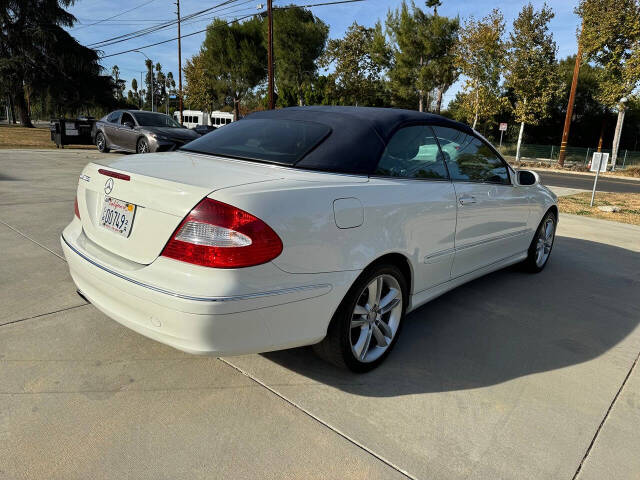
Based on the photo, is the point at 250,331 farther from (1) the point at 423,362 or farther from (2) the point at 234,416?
(1) the point at 423,362

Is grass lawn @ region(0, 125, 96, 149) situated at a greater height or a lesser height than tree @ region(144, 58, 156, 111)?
lesser

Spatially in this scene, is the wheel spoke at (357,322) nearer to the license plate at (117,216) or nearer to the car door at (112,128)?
the license plate at (117,216)

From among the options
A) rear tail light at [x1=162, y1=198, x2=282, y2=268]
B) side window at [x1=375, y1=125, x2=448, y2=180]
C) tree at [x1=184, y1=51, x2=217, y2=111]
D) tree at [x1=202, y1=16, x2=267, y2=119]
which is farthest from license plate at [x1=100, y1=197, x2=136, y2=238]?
tree at [x1=184, y1=51, x2=217, y2=111]

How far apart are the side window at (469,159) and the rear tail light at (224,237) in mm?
1758

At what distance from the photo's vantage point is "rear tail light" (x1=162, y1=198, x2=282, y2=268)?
6.32ft

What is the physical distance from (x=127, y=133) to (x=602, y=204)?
12452mm

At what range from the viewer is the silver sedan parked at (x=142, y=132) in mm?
12156

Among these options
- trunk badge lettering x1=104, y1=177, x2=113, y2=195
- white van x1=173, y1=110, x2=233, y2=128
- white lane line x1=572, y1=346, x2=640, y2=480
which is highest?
white van x1=173, y1=110, x2=233, y2=128

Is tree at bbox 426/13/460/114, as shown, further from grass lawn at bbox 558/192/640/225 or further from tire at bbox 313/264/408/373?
tire at bbox 313/264/408/373

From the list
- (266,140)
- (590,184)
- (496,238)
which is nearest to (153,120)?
(266,140)

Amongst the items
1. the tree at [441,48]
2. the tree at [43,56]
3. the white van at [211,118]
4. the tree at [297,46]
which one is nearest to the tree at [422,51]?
the tree at [441,48]

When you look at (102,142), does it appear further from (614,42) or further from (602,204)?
(614,42)

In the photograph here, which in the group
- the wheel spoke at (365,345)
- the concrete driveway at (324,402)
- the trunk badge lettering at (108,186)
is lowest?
the concrete driveway at (324,402)

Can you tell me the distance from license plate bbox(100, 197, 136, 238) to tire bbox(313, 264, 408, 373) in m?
1.11
